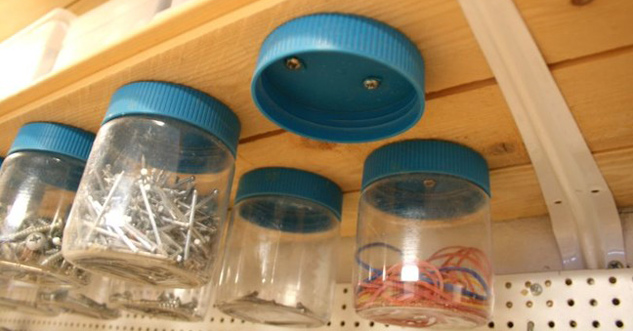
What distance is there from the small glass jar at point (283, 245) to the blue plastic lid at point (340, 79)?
0.59 ft

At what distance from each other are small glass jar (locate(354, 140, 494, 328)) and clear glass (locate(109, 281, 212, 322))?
26cm

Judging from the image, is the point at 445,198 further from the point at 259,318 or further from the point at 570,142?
the point at 259,318

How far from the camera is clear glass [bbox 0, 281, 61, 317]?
83cm

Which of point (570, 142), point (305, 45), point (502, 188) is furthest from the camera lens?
point (502, 188)

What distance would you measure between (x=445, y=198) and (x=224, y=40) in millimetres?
298

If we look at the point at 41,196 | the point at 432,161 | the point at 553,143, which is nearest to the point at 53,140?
the point at 41,196

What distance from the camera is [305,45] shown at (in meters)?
0.43

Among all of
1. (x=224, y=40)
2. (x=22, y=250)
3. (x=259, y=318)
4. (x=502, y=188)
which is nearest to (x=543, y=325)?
(x=502, y=188)

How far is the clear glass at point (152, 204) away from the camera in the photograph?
49 cm

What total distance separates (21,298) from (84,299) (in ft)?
0.31

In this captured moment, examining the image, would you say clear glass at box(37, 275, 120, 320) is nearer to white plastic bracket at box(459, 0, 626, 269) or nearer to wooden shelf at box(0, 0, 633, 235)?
wooden shelf at box(0, 0, 633, 235)

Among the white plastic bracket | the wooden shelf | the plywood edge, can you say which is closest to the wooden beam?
the wooden shelf

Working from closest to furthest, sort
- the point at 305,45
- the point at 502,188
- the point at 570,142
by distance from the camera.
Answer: the point at 305,45 → the point at 570,142 → the point at 502,188

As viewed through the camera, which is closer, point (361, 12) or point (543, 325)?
point (361, 12)
